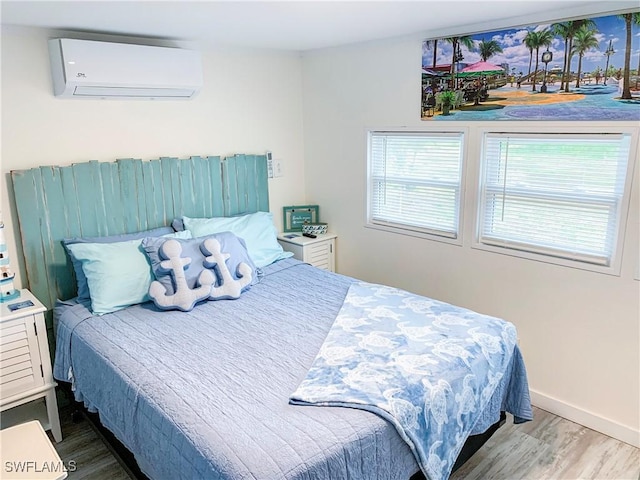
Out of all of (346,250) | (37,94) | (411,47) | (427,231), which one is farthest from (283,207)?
(37,94)

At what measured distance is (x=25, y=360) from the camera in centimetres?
247

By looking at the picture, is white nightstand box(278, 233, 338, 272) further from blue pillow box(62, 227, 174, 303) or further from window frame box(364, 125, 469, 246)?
blue pillow box(62, 227, 174, 303)

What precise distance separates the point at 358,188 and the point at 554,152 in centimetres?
145

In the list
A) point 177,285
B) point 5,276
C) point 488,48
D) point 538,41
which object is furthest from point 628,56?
point 5,276

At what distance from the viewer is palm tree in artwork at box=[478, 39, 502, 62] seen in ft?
9.00

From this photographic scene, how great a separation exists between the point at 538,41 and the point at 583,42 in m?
0.23

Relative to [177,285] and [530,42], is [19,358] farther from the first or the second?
[530,42]

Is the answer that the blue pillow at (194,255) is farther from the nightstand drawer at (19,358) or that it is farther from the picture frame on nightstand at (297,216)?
the picture frame on nightstand at (297,216)

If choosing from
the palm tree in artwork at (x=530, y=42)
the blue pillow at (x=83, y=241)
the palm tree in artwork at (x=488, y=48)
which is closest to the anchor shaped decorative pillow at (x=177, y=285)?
the blue pillow at (x=83, y=241)

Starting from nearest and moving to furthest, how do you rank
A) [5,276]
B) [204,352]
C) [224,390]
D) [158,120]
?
1. [224,390]
2. [204,352]
3. [5,276]
4. [158,120]

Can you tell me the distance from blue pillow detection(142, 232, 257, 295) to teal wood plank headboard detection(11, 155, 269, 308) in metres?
0.37

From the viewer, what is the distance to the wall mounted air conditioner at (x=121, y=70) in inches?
104

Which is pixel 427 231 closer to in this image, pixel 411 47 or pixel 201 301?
pixel 411 47

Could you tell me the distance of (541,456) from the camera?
249cm
